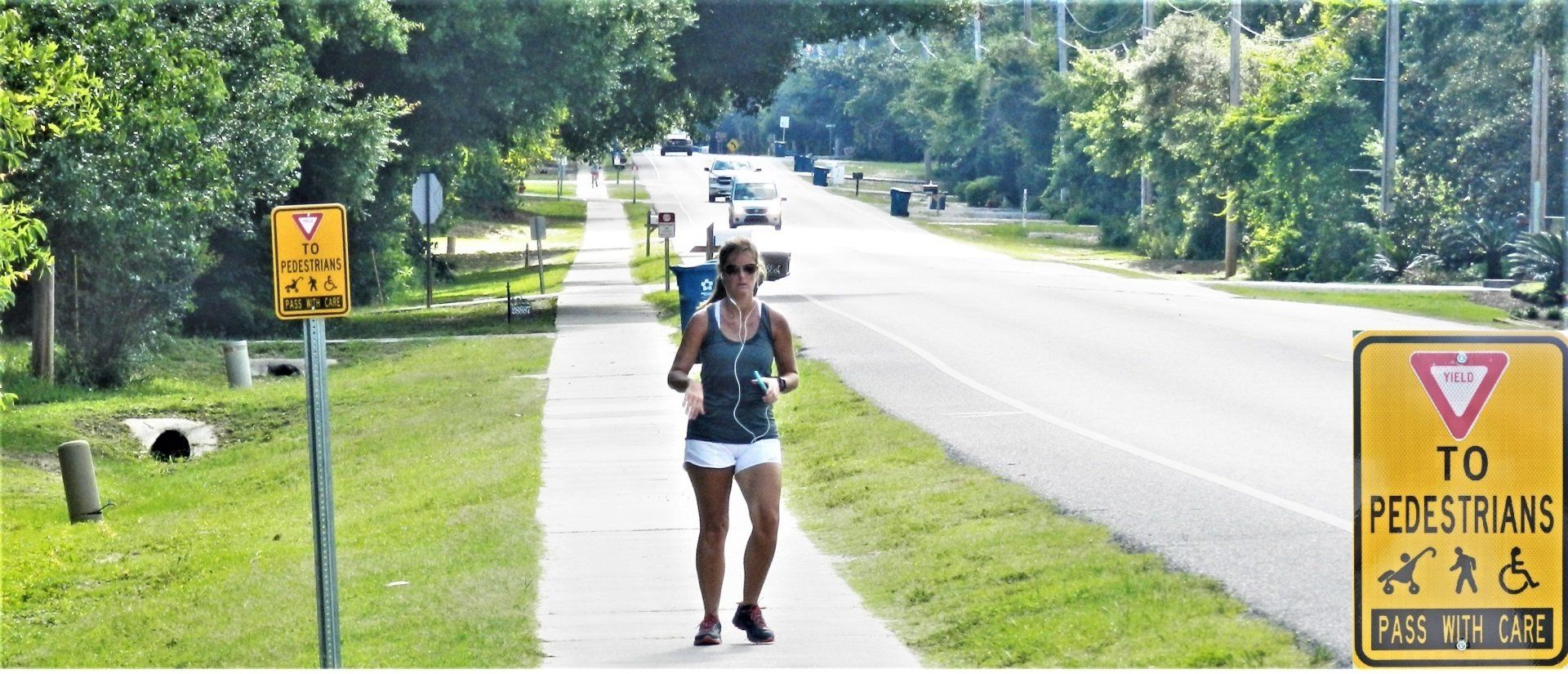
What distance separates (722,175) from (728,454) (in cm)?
7448

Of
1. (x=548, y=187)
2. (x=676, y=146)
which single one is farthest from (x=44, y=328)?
(x=676, y=146)

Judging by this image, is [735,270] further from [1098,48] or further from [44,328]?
[1098,48]

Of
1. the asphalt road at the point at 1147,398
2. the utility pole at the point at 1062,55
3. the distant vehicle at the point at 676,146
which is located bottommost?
the asphalt road at the point at 1147,398

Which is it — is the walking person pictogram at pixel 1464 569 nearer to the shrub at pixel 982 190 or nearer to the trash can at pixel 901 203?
the trash can at pixel 901 203

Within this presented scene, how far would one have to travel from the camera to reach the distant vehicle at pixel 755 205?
57.4m

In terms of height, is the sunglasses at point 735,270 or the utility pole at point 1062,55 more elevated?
the utility pole at point 1062,55

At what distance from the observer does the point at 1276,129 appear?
45188 mm

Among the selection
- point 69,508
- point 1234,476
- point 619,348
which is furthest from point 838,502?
point 619,348

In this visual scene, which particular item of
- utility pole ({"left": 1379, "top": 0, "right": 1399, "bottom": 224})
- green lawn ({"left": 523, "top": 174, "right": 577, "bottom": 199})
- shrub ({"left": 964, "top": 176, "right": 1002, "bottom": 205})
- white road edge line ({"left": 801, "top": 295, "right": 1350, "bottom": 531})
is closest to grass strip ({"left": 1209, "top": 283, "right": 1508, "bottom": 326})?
utility pole ({"left": 1379, "top": 0, "right": 1399, "bottom": 224})

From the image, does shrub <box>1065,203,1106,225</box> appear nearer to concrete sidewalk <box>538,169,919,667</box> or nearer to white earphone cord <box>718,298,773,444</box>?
concrete sidewalk <box>538,169,919,667</box>

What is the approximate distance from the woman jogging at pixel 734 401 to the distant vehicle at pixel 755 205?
48597mm

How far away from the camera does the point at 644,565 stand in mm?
11000
